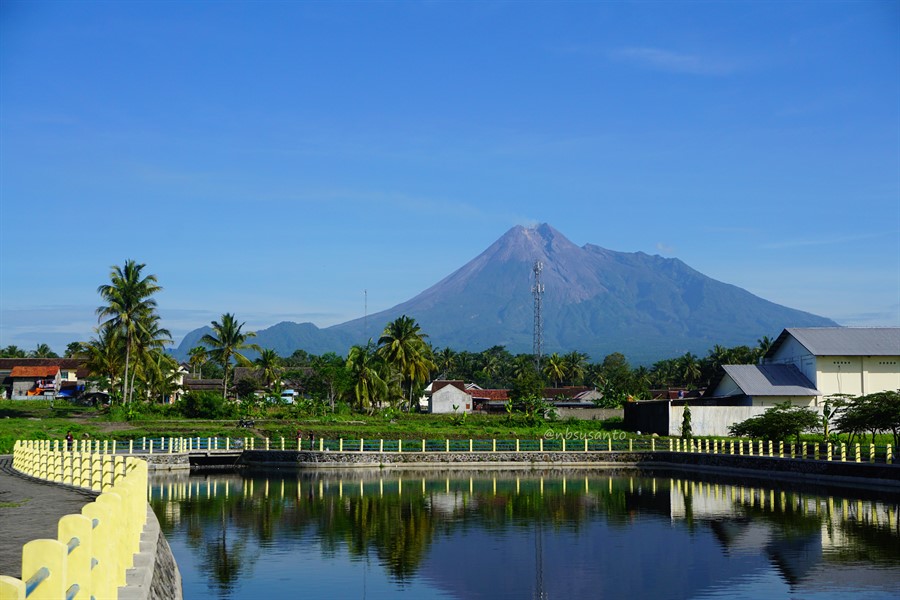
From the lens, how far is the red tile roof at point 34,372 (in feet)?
377

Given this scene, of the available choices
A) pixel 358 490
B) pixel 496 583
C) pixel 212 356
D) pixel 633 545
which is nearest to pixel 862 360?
pixel 358 490

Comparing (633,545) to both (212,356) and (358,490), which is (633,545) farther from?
(212,356)

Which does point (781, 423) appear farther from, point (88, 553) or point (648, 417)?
point (88, 553)

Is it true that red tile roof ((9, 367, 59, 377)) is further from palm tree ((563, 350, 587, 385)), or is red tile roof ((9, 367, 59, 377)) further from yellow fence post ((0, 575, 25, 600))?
yellow fence post ((0, 575, 25, 600))

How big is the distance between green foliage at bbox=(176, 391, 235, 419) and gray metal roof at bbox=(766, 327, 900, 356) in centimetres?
4114

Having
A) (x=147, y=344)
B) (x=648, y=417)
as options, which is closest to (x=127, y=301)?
(x=147, y=344)

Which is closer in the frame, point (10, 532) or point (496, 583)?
A: point (10, 532)

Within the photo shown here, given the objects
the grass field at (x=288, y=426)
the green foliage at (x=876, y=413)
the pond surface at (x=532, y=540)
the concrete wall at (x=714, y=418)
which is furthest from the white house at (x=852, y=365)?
the pond surface at (x=532, y=540)

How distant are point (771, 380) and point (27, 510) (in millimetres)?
50013

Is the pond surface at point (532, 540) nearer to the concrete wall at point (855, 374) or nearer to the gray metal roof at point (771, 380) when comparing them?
the gray metal roof at point (771, 380)

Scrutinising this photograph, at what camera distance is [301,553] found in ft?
89.3

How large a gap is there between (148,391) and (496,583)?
7727 centimetres


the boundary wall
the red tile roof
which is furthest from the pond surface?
the red tile roof

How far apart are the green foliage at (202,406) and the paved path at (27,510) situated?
41.0 metres
